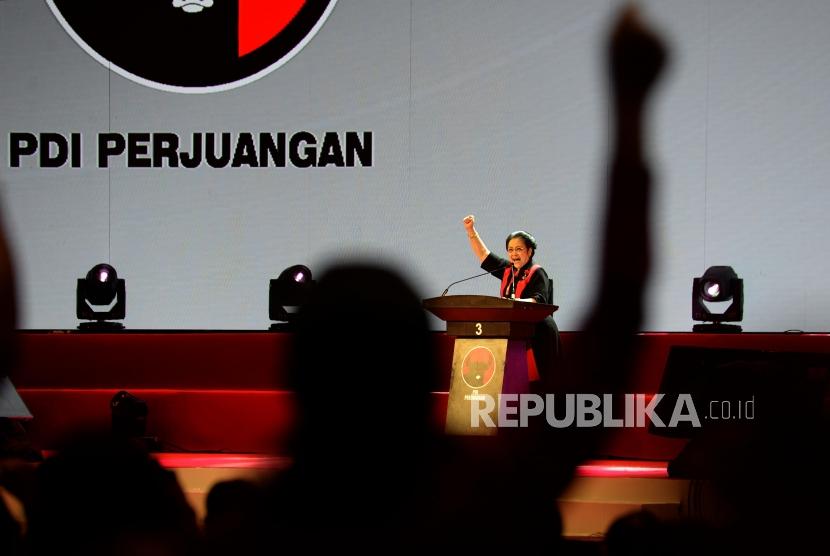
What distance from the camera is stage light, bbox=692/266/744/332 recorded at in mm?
4539

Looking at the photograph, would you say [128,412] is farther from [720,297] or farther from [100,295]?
[720,297]

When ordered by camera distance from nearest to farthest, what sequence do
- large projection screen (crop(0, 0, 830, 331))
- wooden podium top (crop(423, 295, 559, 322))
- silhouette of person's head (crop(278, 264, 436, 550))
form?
silhouette of person's head (crop(278, 264, 436, 550)), wooden podium top (crop(423, 295, 559, 322)), large projection screen (crop(0, 0, 830, 331))

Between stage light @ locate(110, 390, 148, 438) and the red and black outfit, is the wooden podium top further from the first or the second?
stage light @ locate(110, 390, 148, 438)

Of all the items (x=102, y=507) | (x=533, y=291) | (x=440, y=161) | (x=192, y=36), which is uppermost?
(x=192, y=36)

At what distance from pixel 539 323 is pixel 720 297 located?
1211mm

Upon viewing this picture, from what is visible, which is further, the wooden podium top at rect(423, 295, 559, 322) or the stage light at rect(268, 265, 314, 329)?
the stage light at rect(268, 265, 314, 329)

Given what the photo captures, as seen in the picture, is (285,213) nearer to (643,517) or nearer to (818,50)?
(818,50)

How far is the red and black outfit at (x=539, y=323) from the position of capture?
3953 mm

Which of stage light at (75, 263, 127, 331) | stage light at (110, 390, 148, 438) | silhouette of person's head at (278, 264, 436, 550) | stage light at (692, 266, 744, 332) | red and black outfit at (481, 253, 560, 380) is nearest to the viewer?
silhouette of person's head at (278, 264, 436, 550)

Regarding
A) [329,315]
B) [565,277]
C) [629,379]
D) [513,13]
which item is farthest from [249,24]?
[329,315]

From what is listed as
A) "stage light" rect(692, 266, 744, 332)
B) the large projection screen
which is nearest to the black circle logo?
the large projection screen

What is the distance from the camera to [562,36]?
17.5ft

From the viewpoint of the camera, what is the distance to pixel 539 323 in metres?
4.00

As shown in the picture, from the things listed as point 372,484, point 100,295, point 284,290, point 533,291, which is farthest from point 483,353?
point 372,484
